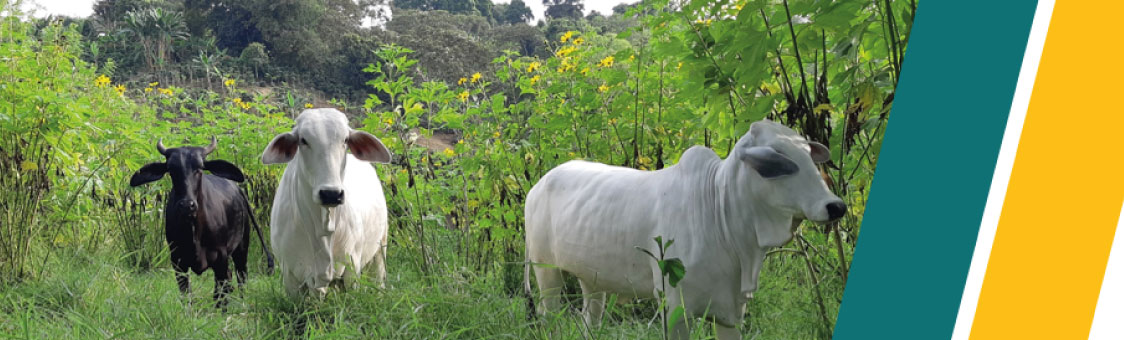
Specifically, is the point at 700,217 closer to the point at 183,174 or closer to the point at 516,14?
the point at 183,174

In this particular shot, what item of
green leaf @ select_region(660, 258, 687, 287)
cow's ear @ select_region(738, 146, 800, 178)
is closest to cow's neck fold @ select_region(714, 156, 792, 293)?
cow's ear @ select_region(738, 146, 800, 178)

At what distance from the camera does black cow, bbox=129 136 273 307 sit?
4566 mm

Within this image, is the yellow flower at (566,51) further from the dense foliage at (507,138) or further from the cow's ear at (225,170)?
the cow's ear at (225,170)

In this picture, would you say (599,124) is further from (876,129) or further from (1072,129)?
(1072,129)

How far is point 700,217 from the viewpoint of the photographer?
8.61 ft

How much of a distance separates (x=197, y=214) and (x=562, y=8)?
145ft

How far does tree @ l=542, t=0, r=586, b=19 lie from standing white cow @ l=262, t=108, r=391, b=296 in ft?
143

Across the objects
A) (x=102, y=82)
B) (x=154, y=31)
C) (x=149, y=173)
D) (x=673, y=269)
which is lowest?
(x=154, y=31)

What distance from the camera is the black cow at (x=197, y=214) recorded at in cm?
457

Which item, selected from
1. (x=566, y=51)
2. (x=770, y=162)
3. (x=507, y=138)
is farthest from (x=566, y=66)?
(x=770, y=162)

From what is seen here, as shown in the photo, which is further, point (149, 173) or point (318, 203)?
point (149, 173)

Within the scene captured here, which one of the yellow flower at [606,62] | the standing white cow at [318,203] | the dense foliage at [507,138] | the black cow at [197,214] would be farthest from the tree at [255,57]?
the standing white cow at [318,203]

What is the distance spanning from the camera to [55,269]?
194 inches

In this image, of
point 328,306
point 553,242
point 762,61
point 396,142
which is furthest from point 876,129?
point 396,142
